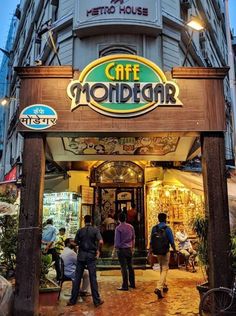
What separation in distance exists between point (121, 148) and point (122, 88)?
3088mm

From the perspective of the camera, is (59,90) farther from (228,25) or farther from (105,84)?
(228,25)

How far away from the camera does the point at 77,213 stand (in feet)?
45.4

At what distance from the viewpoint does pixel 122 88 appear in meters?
7.10

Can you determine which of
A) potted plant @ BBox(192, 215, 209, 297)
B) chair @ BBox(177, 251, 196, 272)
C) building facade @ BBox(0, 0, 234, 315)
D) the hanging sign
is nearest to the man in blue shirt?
building facade @ BBox(0, 0, 234, 315)

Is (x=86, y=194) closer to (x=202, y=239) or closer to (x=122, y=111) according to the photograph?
(x=122, y=111)

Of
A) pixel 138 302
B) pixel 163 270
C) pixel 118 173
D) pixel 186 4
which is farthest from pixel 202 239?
pixel 186 4

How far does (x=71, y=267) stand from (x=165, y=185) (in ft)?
21.3

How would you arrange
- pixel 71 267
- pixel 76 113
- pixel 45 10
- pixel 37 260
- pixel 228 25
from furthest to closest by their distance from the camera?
pixel 45 10
pixel 228 25
pixel 71 267
pixel 76 113
pixel 37 260

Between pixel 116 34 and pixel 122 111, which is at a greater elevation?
pixel 116 34

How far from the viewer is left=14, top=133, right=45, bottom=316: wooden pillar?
20.7 feet

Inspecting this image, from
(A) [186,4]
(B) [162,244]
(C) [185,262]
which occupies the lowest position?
(C) [185,262]

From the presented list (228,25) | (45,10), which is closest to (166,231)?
(228,25)

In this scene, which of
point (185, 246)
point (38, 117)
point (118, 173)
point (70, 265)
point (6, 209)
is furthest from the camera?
point (118, 173)

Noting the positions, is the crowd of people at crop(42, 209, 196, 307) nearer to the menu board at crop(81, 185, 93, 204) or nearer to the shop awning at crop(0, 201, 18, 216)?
the shop awning at crop(0, 201, 18, 216)
